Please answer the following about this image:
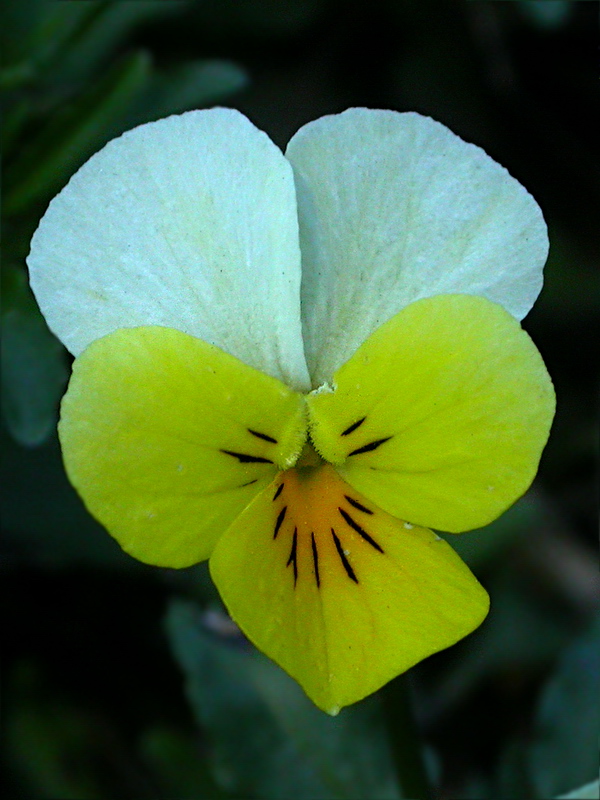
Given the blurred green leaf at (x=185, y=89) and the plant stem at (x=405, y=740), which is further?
the blurred green leaf at (x=185, y=89)

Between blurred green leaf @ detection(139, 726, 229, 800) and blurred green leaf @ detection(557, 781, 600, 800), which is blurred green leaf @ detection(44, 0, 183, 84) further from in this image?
blurred green leaf @ detection(557, 781, 600, 800)

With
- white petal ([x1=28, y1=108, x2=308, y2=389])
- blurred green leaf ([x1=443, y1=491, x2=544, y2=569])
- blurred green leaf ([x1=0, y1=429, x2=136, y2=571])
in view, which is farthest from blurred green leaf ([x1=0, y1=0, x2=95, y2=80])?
blurred green leaf ([x1=443, y1=491, x2=544, y2=569])

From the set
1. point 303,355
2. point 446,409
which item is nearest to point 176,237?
point 303,355

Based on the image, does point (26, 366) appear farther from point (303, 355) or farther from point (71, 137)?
point (303, 355)

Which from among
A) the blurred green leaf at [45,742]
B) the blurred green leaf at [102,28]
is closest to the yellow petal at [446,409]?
the blurred green leaf at [102,28]

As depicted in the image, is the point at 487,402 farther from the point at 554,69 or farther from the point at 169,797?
the point at 554,69

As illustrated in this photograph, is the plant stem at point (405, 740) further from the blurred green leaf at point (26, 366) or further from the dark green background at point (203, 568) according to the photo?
the blurred green leaf at point (26, 366)

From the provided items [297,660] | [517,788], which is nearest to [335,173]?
[297,660]
